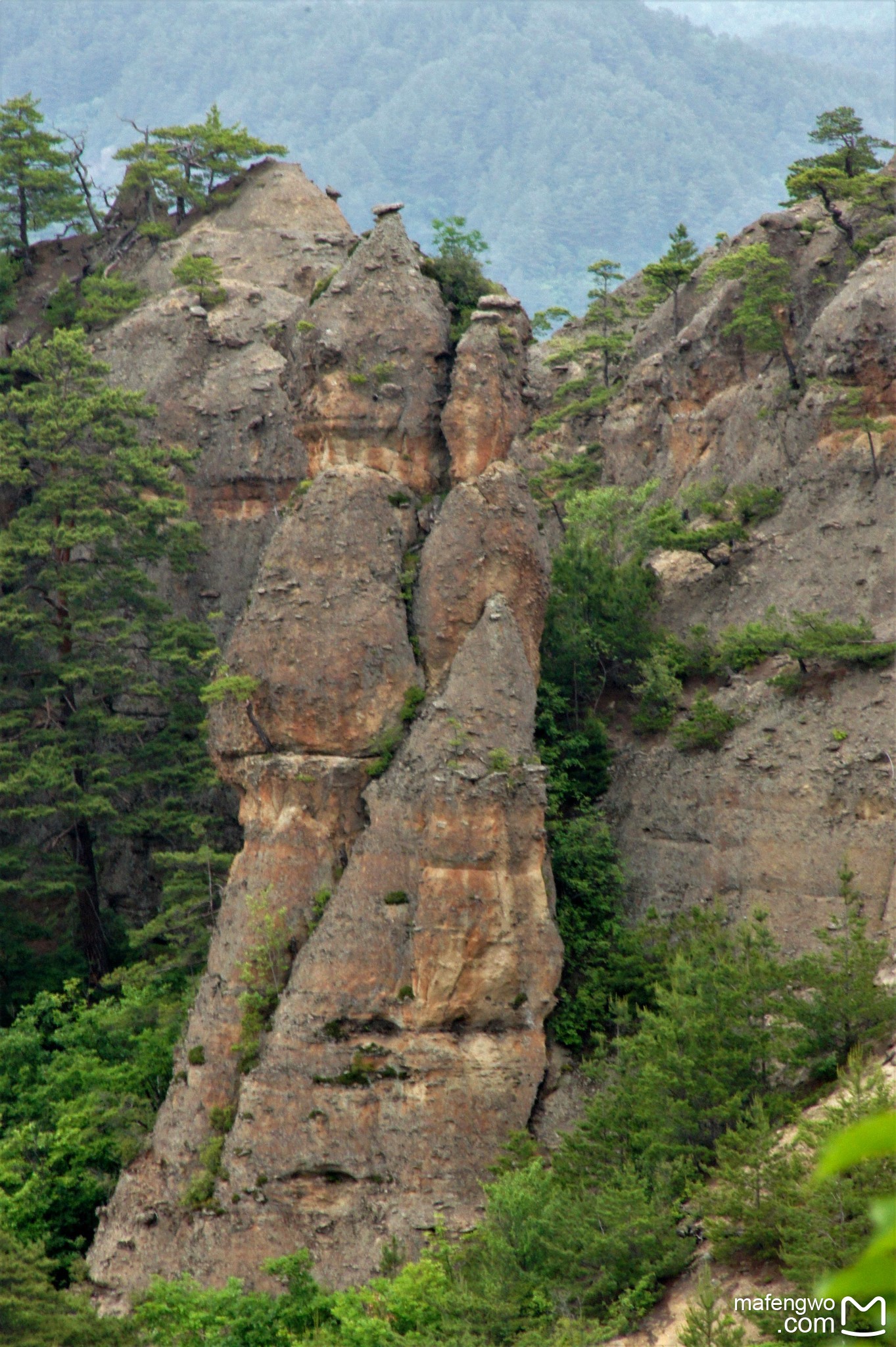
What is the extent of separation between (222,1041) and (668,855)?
11.9 m

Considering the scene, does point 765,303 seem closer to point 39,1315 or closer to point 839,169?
point 839,169

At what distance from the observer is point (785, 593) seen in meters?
39.7

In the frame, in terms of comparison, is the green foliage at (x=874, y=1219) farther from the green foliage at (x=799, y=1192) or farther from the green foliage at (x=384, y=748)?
the green foliage at (x=384, y=748)

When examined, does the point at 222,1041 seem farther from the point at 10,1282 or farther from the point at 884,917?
the point at 884,917

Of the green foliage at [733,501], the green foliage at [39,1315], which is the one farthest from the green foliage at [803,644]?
the green foliage at [39,1315]

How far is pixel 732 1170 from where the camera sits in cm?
2378

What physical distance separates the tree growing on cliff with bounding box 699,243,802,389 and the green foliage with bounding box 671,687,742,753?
12.3m

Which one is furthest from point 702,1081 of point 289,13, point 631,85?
point 289,13

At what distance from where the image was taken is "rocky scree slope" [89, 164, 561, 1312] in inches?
1219

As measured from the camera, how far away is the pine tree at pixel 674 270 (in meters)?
55.9

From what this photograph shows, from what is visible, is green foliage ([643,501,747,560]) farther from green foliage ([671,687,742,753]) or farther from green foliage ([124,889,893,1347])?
green foliage ([124,889,893,1347])

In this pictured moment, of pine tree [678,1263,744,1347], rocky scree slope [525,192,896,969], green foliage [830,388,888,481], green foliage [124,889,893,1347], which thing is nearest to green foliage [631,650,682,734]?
rocky scree slope [525,192,896,969]

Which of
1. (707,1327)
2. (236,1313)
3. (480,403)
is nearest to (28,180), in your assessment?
(480,403)

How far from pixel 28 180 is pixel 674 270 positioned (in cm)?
2767
